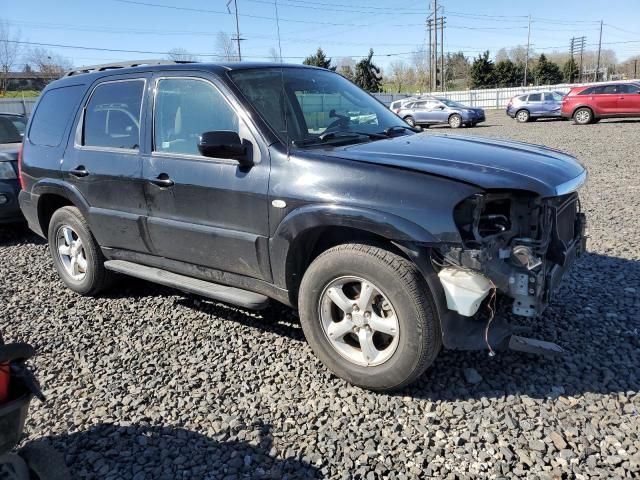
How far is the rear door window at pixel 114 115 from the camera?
13.2ft

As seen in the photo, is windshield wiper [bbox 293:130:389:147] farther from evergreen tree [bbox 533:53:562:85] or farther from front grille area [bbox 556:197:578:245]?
evergreen tree [bbox 533:53:562:85]

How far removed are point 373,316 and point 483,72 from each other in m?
61.6

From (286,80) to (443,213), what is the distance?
5.99ft

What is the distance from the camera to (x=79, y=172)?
4344 mm

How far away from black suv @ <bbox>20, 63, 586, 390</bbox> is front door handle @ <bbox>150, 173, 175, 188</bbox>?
0.01 meters

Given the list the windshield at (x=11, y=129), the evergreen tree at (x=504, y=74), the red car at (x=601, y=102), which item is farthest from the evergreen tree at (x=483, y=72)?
the windshield at (x=11, y=129)

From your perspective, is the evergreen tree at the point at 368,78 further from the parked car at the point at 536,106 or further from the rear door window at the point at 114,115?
the rear door window at the point at 114,115

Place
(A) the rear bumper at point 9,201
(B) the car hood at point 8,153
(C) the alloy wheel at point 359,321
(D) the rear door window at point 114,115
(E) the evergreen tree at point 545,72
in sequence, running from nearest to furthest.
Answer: (C) the alloy wheel at point 359,321 → (D) the rear door window at point 114,115 → (A) the rear bumper at point 9,201 → (B) the car hood at point 8,153 → (E) the evergreen tree at point 545,72

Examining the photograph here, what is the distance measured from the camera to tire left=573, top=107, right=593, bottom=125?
21.9 metres

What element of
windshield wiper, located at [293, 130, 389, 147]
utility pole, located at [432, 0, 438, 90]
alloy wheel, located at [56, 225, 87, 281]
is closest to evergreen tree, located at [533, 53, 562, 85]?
utility pole, located at [432, 0, 438, 90]

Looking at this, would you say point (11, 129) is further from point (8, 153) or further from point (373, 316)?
point (373, 316)

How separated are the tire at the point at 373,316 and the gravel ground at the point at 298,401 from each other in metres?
0.18

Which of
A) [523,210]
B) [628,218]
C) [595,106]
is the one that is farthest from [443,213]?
[595,106]

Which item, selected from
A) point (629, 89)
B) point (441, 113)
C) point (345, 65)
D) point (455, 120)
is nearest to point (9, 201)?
point (629, 89)
